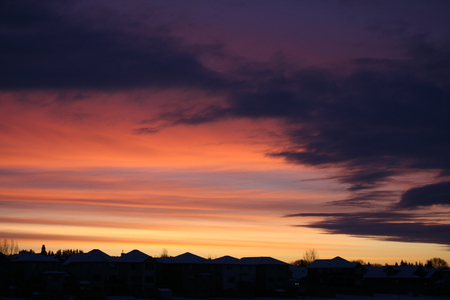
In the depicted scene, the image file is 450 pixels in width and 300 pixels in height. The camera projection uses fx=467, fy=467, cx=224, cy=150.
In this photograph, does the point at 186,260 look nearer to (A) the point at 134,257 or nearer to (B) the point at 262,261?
(A) the point at 134,257

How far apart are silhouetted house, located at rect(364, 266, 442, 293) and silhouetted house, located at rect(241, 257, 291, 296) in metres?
35.0

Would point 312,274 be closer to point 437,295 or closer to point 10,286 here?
point 437,295

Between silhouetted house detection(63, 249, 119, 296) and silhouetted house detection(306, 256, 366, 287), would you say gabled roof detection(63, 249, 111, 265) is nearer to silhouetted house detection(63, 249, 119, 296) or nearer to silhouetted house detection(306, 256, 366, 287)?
silhouetted house detection(63, 249, 119, 296)

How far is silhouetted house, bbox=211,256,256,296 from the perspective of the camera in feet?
350

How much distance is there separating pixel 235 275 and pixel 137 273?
928 inches

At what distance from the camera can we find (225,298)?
301ft

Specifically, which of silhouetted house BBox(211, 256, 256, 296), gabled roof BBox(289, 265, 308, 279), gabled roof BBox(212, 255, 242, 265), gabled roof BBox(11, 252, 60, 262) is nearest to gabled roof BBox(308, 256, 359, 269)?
silhouetted house BBox(211, 256, 256, 296)

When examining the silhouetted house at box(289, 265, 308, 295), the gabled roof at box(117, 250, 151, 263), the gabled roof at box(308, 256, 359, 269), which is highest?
the gabled roof at box(117, 250, 151, 263)

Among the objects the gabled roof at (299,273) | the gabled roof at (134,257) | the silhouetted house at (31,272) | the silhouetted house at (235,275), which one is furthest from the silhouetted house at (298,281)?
the silhouetted house at (31,272)

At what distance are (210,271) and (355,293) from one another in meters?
32.8

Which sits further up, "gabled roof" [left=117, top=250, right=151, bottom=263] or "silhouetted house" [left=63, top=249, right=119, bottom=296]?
"gabled roof" [left=117, top=250, right=151, bottom=263]

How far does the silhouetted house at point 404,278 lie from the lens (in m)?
133

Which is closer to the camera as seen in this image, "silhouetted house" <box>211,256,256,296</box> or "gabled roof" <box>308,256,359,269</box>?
"silhouetted house" <box>211,256,256,296</box>

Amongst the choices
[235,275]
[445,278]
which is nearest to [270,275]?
[235,275]
